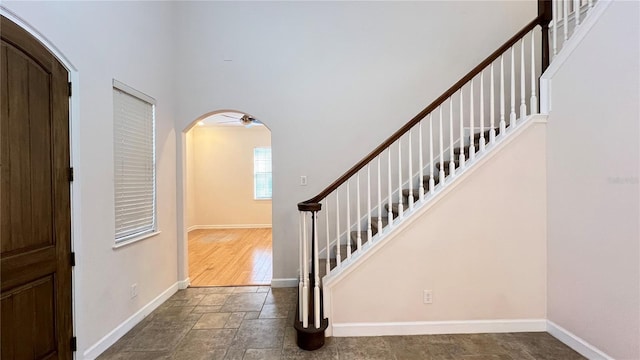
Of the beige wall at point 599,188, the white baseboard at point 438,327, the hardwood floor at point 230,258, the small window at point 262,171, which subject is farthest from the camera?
the small window at point 262,171

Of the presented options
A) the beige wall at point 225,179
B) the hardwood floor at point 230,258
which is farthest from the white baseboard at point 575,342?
the beige wall at point 225,179

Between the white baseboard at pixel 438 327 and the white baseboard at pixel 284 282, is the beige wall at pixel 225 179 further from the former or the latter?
the white baseboard at pixel 438 327

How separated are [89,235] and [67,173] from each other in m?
0.51

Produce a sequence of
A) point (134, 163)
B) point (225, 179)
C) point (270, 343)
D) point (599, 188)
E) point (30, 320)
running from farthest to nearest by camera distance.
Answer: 1. point (225, 179)
2. point (134, 163)
3. point (270, 343)
4. point (599, 188)
5. point (30, 320)

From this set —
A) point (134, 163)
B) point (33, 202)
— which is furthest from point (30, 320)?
point (134, 163)

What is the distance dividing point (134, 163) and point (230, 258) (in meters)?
2.69

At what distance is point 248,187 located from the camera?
26.8 ft

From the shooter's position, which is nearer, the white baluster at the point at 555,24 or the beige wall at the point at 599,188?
the beige wall at the point at 599,188

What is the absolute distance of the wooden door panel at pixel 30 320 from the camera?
170 centimetres

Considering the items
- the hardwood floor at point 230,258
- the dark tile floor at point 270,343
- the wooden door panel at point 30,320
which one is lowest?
the dark tile floor at point 270,343

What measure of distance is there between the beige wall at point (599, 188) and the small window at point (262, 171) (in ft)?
21.9

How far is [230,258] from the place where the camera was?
506 cm

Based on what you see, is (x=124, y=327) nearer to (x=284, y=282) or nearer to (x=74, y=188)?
(x=74, y=188)

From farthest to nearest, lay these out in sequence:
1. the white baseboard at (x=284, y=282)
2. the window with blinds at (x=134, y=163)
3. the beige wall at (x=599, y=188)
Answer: the white baseboard at (x=284, y=282) < the window with blinds at (x=134, y=163) < the beige wall at (x=599, y=188)
